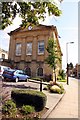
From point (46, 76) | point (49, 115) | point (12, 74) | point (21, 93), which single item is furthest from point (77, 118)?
point (46, 76)

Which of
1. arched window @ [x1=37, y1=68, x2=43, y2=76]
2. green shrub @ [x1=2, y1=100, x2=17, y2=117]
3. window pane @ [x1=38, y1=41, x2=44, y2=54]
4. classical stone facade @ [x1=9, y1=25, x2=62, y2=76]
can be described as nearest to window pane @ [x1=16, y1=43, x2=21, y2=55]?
classical stone facade @ [x1=9, y1=25, x2=62, y2=76]

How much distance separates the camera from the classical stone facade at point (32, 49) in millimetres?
32531

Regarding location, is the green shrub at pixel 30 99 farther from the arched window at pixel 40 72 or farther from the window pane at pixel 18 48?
the window pane at pixel 18 48

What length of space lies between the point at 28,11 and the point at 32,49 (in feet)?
77.2

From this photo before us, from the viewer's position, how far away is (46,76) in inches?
1242

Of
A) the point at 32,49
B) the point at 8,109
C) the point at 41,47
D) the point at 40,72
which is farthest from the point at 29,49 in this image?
A: the point at 8,109

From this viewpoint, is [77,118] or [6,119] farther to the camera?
[77,118]

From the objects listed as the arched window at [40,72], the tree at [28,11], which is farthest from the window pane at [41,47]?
the tree at [28,11]

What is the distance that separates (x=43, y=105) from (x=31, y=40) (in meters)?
24.7

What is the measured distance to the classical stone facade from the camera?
107 feet

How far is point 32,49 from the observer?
112 ft

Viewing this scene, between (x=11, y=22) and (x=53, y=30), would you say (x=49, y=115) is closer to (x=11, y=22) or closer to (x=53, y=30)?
(x=11, y=22)

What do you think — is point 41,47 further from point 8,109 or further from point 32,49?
point 8,109

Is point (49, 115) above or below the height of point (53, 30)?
below
